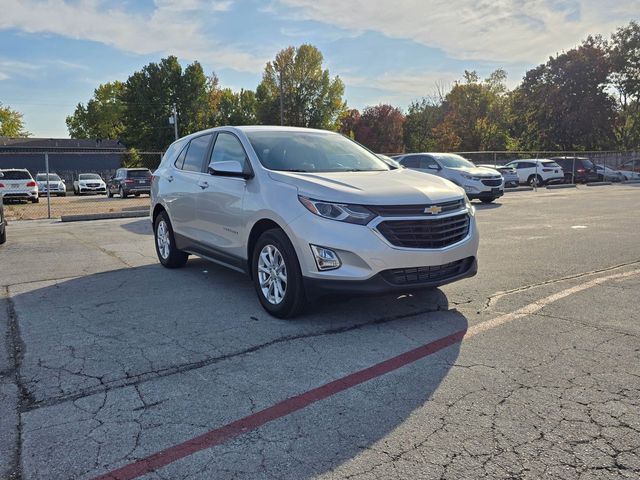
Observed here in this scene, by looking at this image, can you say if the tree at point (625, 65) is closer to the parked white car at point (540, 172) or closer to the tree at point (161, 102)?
the parked white car at point (540, 172)

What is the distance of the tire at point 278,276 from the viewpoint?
4586 millimetres

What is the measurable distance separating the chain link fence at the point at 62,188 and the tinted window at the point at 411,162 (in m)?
8.41

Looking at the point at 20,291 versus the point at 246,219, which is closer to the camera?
the point at 246,219

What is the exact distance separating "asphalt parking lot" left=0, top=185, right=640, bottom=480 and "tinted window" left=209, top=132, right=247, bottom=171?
149 centimetres

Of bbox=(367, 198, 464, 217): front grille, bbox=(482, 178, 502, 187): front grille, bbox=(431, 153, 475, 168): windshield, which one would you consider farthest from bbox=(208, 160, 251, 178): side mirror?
bbox=(431, 153, 475, 168): windshield

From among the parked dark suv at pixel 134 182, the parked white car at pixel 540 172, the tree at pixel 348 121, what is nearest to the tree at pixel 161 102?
the tree at pixel 348 121

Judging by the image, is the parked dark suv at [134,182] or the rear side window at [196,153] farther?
the parked dark suv at [134,182]

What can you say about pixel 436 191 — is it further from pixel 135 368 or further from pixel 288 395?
pixel 135 368

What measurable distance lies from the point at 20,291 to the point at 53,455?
4005mm

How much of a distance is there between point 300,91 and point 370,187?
61290mm

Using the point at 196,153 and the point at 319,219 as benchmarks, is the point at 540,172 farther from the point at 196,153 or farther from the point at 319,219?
the point at 319,219

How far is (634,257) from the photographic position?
7.48 m

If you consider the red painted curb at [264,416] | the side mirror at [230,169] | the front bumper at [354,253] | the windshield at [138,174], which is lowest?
the red painted curb at [264,416]

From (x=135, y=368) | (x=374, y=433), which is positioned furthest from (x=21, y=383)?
(x=374, y=433)
